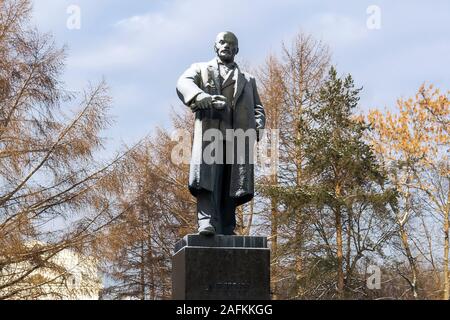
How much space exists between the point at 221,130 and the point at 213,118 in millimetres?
146

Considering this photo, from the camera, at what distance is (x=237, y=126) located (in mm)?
8430

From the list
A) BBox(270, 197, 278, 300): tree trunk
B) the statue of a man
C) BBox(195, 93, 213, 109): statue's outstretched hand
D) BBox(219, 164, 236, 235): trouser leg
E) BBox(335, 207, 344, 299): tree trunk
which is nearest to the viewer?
BBox(195, 93, 213, 109): statue's outstretched hand

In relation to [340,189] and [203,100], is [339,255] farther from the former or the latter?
[203,100]

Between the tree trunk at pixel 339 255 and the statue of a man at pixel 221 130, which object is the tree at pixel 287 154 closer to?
the tree trunk at pixel 339 255

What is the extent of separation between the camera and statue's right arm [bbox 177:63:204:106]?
8180 millimetres

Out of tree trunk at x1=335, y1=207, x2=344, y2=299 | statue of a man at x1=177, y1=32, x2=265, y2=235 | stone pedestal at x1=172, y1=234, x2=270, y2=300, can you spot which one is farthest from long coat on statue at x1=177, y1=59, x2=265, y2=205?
tree trunk at x1=335, y1=207, x2=344, y2=299

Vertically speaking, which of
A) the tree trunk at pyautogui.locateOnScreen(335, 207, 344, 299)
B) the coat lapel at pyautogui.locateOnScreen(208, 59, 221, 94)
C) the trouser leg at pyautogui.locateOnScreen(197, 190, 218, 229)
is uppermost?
the tree trunk at pyautogui.locateOnScreen(335, 207, 344, 299)

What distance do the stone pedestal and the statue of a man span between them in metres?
0.34

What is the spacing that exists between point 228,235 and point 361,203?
18.3 m

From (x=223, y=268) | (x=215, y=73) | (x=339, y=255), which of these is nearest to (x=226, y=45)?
(x=215, y=73)

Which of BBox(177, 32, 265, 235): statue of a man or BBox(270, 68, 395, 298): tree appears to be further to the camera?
BBox(270, 68, 395, 298): tree

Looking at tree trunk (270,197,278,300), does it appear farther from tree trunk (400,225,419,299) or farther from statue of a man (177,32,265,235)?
statue of a man (177,32,265,235)

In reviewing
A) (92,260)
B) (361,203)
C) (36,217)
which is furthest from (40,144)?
(361,203)
